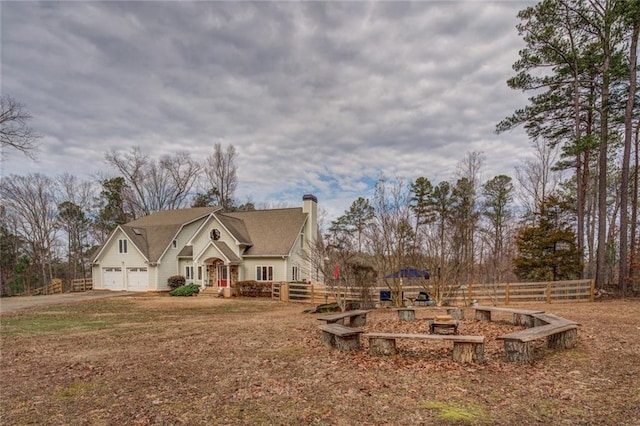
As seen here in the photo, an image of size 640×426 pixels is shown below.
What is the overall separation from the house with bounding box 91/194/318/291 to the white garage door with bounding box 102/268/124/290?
0.07m

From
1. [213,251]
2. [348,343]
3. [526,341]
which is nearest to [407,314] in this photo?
[348,343]

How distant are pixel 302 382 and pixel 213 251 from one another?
20094 millimetres

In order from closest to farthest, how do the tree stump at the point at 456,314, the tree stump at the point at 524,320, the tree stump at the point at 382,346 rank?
the tree stump at the point at 382,346
the tree stump at the point at 524,320
the tree stump at the point at 456,314

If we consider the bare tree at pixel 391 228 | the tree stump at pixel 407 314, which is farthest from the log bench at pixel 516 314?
the bare tree at pixel 391 228

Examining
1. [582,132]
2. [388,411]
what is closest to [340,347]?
[388,411]

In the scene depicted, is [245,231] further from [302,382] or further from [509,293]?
[302,382]

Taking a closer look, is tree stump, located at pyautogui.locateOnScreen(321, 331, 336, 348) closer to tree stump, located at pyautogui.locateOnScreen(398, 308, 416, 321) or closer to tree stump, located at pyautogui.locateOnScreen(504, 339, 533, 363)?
tree stump, located at pyautogui.locateOnScreen(504, 339, 533, 363)

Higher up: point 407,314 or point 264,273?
point 407,314

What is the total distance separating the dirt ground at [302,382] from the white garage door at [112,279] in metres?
19.1

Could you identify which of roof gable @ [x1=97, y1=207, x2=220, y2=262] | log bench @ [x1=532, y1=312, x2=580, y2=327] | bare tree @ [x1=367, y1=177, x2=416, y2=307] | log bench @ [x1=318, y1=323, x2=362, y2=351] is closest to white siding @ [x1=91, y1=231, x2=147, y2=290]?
roof gable @ [x1=97, y1=207, x2=220, y2=262]

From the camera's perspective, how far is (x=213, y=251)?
2392cm

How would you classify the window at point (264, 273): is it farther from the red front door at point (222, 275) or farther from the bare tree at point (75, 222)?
the bare tree at point (75, 222)

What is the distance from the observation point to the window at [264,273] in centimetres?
2383

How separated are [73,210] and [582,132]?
46.2m
